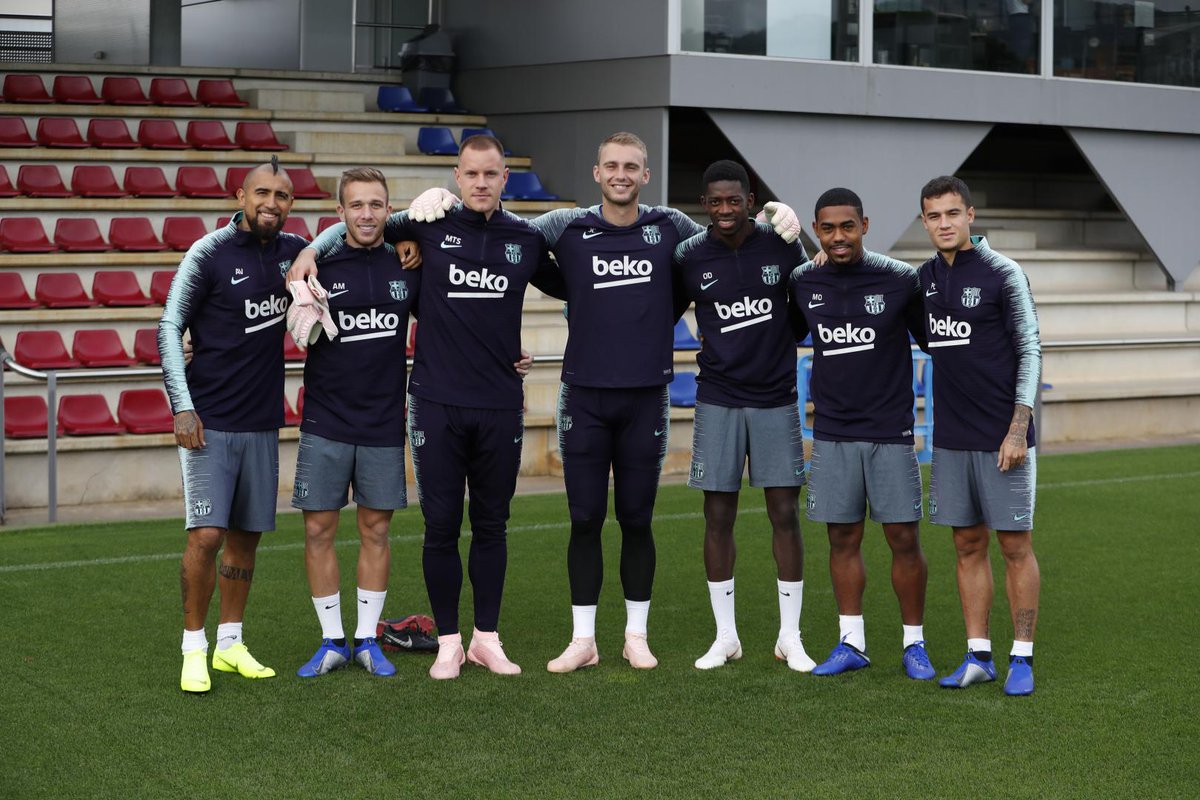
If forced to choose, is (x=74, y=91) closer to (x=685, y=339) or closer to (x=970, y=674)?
(x=685, y=339)

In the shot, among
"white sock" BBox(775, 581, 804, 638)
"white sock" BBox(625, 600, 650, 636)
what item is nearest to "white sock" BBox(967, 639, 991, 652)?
"white sock" BBox(775, 581, 804, 638)

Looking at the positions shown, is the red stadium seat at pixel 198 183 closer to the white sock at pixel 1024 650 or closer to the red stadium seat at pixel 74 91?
the red stadium seat at pixel 74 91

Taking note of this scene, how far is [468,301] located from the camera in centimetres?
526

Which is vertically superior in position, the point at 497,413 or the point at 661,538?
the point at 497,413

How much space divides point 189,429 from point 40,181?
28.0ft

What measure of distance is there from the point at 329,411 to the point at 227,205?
26.1ft

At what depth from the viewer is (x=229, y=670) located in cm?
542

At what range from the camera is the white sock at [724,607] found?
5.57 metres

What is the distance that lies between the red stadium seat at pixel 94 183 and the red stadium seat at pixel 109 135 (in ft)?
2.13

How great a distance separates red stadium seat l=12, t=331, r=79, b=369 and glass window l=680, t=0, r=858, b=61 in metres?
5.59

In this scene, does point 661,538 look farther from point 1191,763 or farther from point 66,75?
point 66,75

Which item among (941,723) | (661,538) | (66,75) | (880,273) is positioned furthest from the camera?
(66,75)

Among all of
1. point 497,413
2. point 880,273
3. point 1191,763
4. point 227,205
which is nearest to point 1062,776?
point 1191,763

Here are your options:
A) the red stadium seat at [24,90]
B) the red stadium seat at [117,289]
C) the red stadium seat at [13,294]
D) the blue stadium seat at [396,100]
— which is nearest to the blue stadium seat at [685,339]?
the red stadium seat at [117,289]
